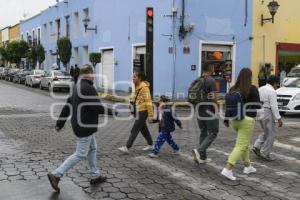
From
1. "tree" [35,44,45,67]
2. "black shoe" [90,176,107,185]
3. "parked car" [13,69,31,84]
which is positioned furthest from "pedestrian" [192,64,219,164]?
"tree" [35,44,45,67]

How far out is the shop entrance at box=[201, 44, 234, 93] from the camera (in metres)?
22.8

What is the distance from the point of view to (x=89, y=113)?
6.17m

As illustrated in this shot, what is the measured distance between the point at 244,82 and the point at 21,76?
33.3 m

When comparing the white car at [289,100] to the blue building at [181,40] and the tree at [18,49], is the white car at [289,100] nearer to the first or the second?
the blue building at [181,40]

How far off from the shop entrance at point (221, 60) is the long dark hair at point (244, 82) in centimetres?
1566

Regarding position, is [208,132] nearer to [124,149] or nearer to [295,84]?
[124,149]

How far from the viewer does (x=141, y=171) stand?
286 inches

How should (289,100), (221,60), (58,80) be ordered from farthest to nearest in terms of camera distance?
1. (58,80)
2. (221,60)
3. (289,100)

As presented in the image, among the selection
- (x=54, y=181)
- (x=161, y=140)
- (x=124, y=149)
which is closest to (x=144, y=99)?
(x=161, y=140)

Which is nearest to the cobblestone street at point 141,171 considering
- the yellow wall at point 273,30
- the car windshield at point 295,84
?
the car windshield at point 295,84

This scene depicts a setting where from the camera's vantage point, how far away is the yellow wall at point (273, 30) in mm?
23812

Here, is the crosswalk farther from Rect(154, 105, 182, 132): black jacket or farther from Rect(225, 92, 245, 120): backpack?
Rect(225, 92, 245, 120): backpack

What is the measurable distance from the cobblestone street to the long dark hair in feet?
4.25

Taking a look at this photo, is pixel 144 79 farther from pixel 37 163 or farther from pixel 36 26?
pixel 36 26
